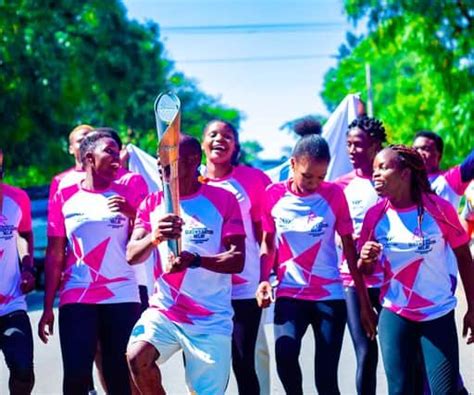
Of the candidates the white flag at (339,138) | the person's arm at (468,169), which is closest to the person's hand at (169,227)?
the person's arm at (468,169)

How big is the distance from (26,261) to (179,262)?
5.86ft

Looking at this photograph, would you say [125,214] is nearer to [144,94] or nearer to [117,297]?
[117,297]

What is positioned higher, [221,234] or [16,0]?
[16,0]

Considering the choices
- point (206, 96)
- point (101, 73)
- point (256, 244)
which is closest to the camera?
point (256, 244)

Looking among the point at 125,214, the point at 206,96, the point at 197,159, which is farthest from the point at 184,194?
the point at 206,96

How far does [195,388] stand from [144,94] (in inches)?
1567

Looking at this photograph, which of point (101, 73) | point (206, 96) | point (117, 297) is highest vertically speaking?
point (206, 96)

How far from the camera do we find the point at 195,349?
238 inches

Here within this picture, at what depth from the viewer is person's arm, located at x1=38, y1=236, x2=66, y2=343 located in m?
6.86

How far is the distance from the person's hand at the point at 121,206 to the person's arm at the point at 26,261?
28.1 inches

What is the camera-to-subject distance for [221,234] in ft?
20.2

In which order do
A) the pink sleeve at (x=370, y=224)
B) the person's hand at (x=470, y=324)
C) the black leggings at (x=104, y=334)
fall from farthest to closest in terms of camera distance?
the black leggings at (x=104, y=334) < the pink sleeve at (x=370, y=224) < the person's hand at (x=470, y=324)

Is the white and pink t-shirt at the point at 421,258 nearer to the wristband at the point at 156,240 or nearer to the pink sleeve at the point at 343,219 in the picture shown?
the pink sleeve at the point at 343,219

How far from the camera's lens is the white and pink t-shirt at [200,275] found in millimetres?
6090
